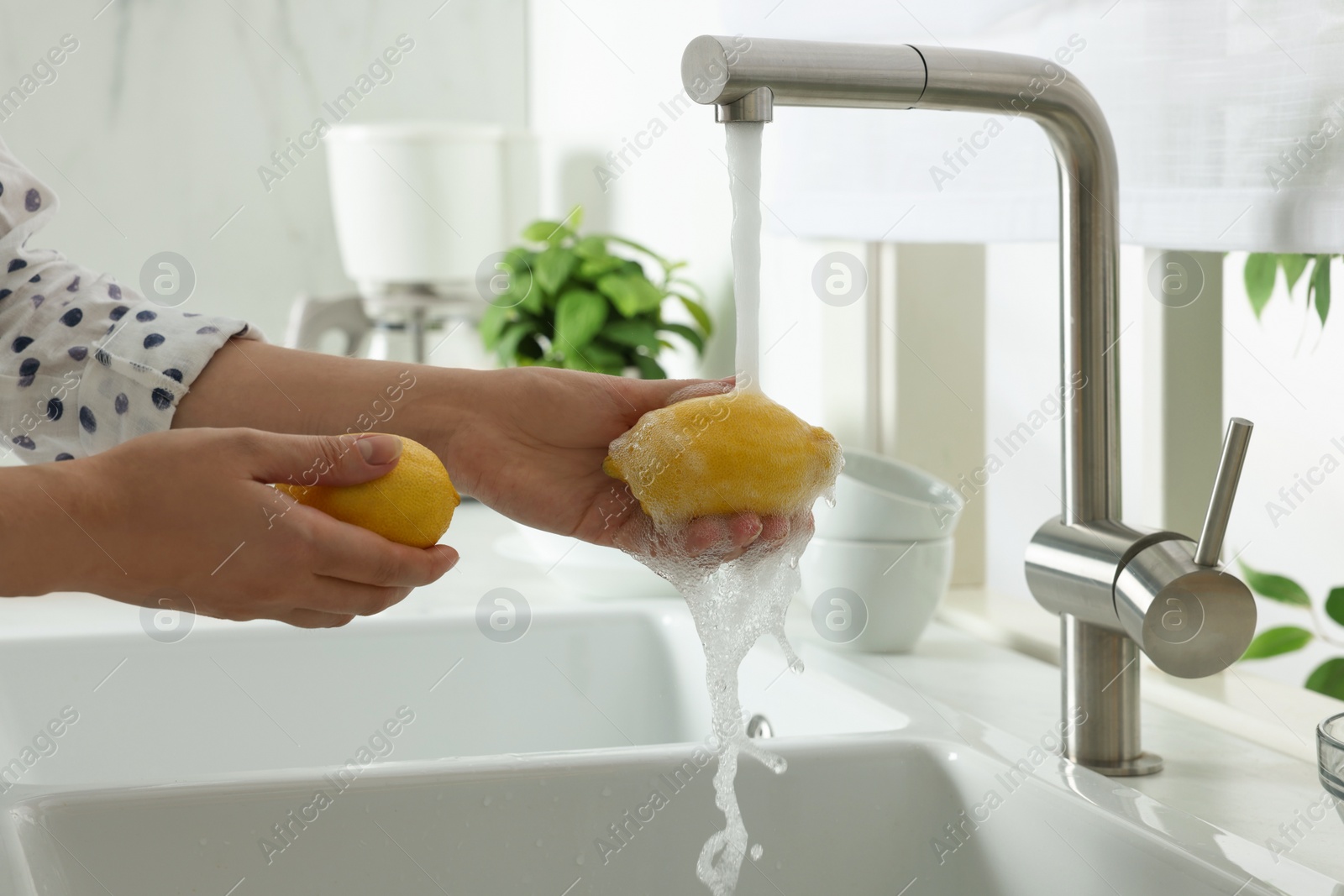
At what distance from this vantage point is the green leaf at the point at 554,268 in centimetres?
164

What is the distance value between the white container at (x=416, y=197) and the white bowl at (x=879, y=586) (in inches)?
56.8

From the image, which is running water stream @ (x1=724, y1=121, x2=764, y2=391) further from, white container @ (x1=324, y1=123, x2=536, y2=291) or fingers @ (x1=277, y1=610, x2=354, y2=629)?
white container @ (x1=324, y1=123, x2=536, y2=291)

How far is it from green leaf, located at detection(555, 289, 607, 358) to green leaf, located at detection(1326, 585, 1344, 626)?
38.2 inches

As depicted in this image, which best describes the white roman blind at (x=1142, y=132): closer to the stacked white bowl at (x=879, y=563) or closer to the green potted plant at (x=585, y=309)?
the stacked white bowl at (x=879, y=563)

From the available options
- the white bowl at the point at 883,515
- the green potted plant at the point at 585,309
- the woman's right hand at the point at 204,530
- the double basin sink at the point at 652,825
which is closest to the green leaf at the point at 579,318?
the green potted plant at the point at 585,309

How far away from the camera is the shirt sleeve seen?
0.77m

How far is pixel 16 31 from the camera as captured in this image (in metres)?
2.40

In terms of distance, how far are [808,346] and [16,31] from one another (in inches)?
72.2

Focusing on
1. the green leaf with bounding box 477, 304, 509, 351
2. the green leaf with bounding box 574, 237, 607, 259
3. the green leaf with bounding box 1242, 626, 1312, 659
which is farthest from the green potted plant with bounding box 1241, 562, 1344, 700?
the green leaf with bounding box 477, 304, 509, 351

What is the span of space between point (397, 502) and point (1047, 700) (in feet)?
1.67

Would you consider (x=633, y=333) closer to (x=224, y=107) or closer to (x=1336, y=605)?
(x=1336, y=605)

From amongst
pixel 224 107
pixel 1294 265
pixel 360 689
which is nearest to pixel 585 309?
pixel 360 689

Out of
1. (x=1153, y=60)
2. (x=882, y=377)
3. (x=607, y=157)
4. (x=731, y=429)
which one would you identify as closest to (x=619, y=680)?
(x=882, y=377)

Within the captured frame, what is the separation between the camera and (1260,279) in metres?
0.90
